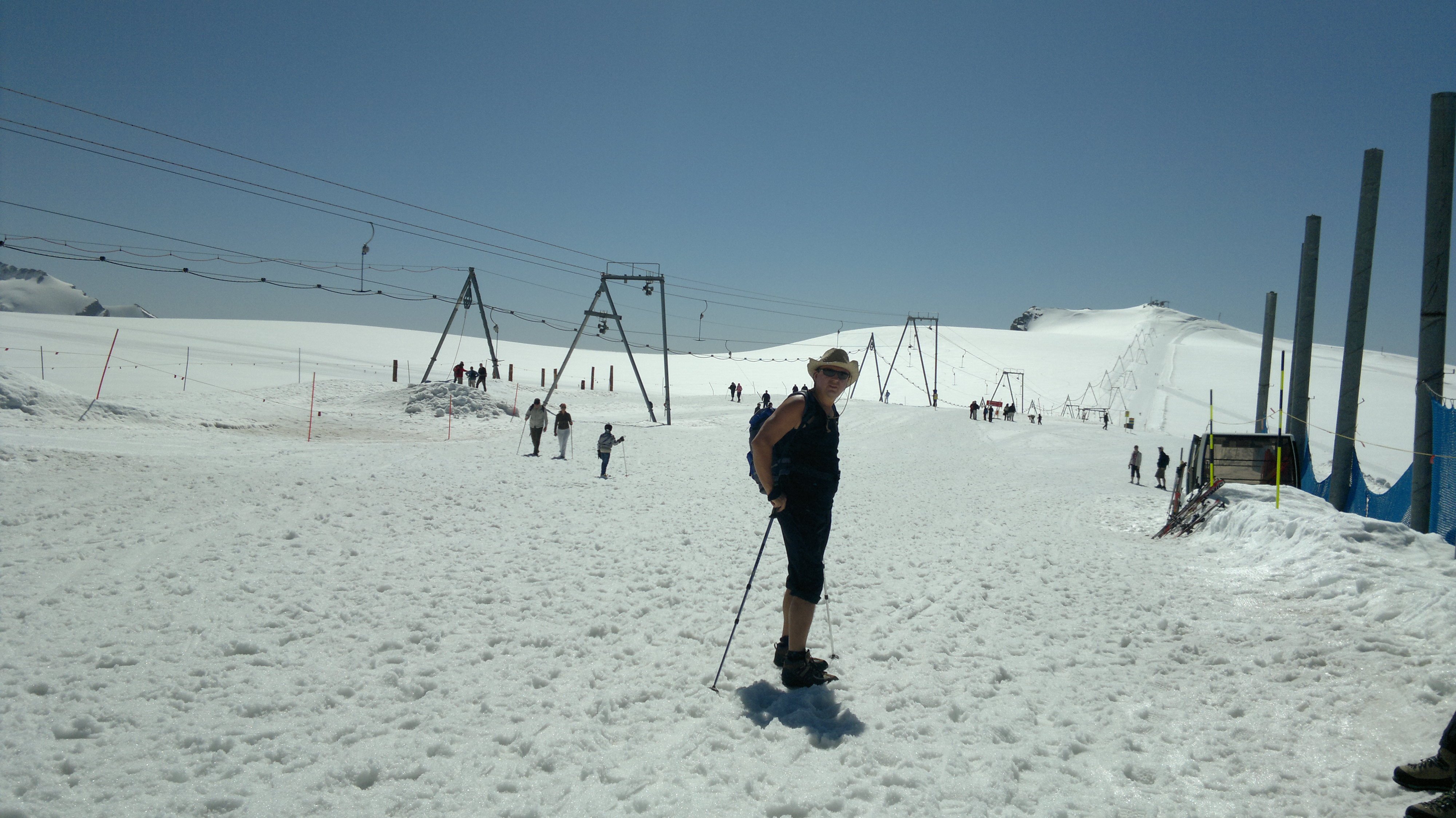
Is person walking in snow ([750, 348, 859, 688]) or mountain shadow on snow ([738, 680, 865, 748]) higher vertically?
person walking in snow ([750, 348, 859, 688])

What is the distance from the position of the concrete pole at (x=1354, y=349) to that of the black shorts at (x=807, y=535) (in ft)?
39.3

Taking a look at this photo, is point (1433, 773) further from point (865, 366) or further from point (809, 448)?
point (865, 366)

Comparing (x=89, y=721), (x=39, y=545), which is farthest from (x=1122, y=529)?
(x=39, y=545)

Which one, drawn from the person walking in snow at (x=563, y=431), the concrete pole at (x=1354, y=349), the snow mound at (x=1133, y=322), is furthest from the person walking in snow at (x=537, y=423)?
the snow mound at (x=1133, y=322)

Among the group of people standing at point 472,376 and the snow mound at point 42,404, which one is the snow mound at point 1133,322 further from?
the snow mound at point 42,404

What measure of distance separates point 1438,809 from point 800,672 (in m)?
3.07

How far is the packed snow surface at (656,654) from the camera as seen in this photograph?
12.1 feet

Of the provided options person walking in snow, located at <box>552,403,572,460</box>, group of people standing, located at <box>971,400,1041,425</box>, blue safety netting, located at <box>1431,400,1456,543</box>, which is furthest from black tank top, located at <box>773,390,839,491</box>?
group of people standing, located at <box>971,400,1041,425</box>

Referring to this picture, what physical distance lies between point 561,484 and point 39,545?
317 inches

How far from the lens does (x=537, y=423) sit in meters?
19.6

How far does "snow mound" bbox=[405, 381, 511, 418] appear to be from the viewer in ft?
95.0

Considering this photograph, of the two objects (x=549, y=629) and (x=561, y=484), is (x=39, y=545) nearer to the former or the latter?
(x=549, y=629)

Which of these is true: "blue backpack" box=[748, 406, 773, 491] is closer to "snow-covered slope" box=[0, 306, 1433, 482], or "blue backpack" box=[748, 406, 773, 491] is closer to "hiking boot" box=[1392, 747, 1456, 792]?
"hiking boot" box=[1392, 747, 1456, 792]

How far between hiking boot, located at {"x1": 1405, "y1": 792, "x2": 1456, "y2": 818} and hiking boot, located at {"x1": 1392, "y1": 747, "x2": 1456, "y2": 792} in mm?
239
